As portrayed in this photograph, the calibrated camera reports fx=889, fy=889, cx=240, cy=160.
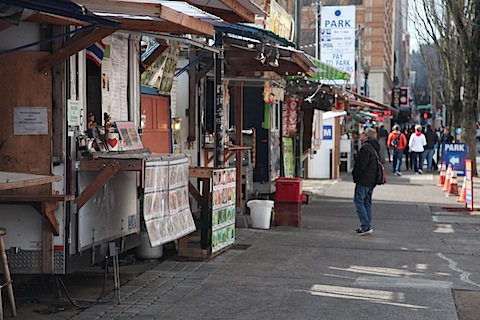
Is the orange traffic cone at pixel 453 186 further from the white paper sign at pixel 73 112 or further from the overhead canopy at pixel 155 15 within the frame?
the white paper sign at pixel 73 112

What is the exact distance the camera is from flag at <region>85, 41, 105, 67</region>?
8961mm

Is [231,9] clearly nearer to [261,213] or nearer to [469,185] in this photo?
[261,213]

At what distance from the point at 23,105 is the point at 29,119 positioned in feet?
0.46

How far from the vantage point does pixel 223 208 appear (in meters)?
11.5

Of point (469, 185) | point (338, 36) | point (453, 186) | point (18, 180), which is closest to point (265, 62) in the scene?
point (469, 185)

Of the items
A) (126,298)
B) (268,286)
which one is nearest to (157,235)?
(126,298)

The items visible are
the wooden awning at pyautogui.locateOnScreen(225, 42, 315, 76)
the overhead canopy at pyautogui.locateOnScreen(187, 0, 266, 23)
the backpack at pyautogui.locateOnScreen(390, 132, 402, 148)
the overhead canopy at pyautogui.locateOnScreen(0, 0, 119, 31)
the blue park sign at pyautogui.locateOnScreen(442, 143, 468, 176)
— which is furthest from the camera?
the backpack at pyautogui.locateOnScreen(390, 132, 402, 148)

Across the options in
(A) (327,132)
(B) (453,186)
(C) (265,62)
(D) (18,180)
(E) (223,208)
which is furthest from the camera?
(A) (327,132)

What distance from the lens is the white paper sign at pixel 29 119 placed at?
8117 mm

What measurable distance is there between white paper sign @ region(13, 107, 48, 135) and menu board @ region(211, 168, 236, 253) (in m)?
3.23

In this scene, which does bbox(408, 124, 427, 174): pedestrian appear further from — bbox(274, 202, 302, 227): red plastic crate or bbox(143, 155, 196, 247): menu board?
bbox(143, 155, 196, 247): menu board

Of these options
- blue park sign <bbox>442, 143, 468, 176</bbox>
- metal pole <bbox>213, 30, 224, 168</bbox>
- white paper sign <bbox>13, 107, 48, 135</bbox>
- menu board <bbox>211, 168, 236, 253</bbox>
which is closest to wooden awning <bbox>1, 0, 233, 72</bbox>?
white paper sign <bbox>13, 107, 48, 135</bbox>

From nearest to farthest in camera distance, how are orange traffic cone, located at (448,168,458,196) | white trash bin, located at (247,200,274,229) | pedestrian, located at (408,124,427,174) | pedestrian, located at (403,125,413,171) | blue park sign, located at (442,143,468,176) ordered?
1. white trash bin, located at (247,200,274,229)
2. orange traffic cone, located at (448,168,458,196)
3. blue park sign, located at (442,143,468,176)
4. pedestrian, located at (408,124,427,174)
5. pedestrian, located at (403,125,413,171)

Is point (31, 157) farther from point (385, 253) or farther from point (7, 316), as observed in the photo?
point (385, 253)
